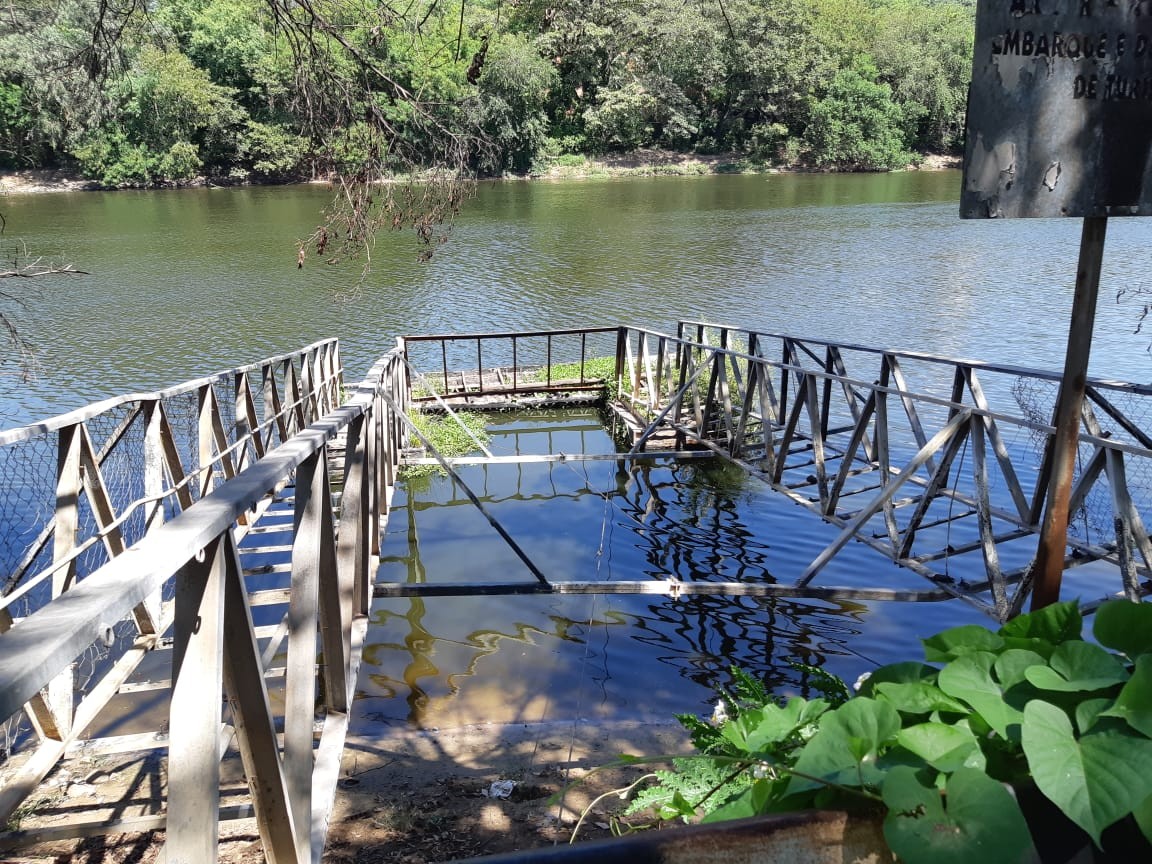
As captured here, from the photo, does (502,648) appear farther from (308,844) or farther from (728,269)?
(728,269)

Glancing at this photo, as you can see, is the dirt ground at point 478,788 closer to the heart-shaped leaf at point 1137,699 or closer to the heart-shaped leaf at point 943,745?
the heart-shaped leaf at point 943,745

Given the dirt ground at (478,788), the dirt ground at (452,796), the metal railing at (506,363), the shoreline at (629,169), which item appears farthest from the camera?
the shoreline at (629,169)

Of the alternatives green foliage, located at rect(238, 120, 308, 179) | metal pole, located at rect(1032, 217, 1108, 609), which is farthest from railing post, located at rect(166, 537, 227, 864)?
green foliage, located at rect(238, 120, 308, 179)

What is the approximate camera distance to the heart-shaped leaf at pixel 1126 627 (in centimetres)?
148

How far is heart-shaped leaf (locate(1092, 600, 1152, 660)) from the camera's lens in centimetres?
148

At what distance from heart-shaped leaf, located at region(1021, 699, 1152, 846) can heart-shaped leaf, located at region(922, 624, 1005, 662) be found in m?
0.36

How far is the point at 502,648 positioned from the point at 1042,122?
5500 millimetres

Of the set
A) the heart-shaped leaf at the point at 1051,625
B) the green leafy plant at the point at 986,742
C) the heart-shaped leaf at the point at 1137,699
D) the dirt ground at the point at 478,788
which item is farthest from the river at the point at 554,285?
the heart-shaped leaf at the point at 1137,699

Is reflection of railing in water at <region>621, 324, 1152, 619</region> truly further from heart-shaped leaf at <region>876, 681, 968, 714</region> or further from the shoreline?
the shoreline

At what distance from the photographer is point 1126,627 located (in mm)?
1509

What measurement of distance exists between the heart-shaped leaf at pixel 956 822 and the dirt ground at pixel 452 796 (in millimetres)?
1991

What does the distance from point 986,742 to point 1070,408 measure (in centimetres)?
128

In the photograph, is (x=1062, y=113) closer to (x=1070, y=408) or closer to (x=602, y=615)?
(x=1070, y=408)

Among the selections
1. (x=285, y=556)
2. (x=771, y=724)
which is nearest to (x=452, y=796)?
(x=771, y=724)
